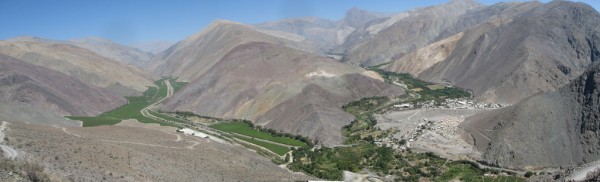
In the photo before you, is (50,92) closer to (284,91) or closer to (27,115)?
(27,115)

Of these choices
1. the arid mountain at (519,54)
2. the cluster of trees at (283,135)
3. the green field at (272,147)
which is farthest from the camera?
the arid mountain at (519,54)

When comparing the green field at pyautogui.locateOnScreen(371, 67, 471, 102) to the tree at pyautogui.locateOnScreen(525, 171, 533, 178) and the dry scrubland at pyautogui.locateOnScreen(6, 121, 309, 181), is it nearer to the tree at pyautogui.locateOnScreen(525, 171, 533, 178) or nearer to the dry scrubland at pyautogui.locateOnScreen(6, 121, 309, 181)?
the tree at pyautogui.locateOnScreen(525, 171, 533, 178)

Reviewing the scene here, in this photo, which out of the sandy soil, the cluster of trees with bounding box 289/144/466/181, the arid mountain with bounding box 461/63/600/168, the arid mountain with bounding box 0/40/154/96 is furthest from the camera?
the arid mountain with bounding box 0/40/154/96

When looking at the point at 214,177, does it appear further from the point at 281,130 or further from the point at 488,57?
the point at 488,57

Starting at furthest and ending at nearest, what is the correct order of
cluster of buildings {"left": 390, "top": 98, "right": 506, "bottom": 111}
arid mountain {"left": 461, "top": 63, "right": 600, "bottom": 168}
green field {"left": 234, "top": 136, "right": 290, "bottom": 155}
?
cluster of buildings {"left": 390, "top": 98, "right": 506, "bottom": 111} < green field {"left": 234, "top": 136, "right": 290, "bottom": 155} < arid mountain {"left": 461, "top": 63, "right": 600, "bottom": 168}

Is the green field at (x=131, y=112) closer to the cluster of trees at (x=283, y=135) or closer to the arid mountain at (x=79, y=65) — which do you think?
the arid mountain at (x=79, y=65)

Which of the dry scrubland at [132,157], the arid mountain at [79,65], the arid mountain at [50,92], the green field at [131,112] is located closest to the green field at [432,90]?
the green field at [131,112]

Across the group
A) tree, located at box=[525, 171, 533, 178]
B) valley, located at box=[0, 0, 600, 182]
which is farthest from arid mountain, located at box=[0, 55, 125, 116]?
tree, located at box=[525, 171, 533, 178]
